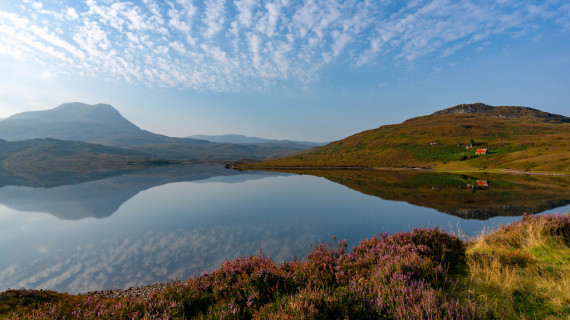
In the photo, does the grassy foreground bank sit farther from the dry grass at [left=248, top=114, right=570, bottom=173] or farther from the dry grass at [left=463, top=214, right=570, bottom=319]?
the dry grass at [left=248, top=114, right=570, bottom=173]

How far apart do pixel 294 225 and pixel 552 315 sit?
1532 cm

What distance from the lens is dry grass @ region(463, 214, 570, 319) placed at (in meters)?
4.59

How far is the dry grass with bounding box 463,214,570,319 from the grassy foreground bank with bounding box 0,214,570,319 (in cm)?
2

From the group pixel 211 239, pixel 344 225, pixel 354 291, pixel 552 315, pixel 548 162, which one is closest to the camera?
pixel 552 315

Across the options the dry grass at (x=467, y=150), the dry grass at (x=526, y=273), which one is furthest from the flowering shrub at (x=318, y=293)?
the dry grass at (x=467, y=150)

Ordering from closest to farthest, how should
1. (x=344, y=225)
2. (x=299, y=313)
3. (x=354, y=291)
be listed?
(x=299, y=313) < (x=354, y=291) < (x=344, y=225)

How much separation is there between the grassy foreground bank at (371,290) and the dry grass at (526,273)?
2cm

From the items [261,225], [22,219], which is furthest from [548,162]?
[22,219]

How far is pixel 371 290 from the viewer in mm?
4770

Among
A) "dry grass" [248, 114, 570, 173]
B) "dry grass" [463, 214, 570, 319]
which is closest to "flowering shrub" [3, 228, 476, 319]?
"dry grass" [463, 214, 570, 319]

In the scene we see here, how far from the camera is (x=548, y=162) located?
6300cm

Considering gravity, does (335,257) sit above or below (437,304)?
below

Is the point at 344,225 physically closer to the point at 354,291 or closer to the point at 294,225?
the point at 294,225

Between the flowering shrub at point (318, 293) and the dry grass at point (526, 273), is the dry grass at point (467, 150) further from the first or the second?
the flowering shrub at point (318, 293)
